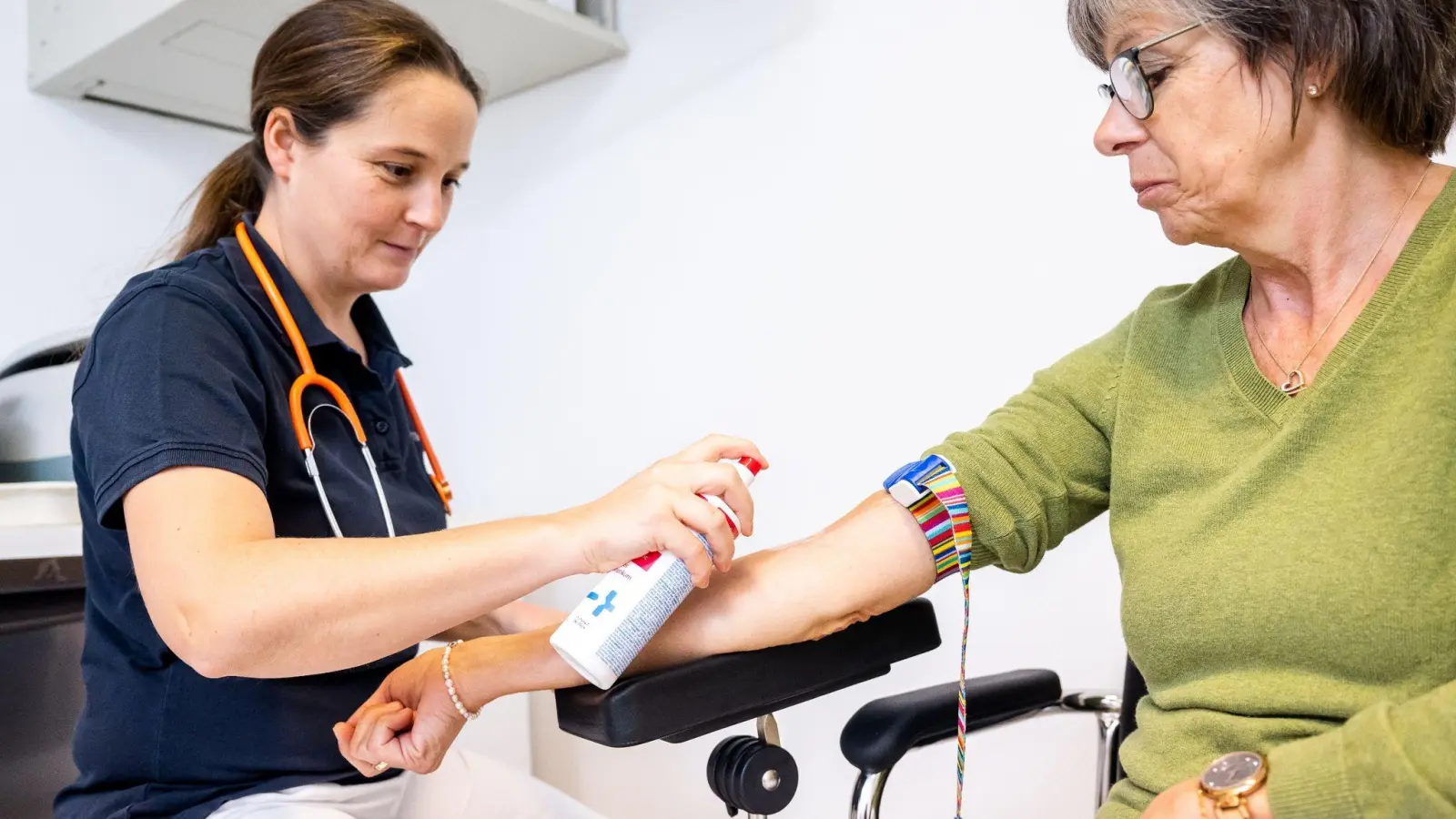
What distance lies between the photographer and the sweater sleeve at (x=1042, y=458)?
962 mm

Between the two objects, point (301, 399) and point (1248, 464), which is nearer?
point (1248, 464)

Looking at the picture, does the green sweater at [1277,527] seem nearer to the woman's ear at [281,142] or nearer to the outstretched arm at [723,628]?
the outstretched arm at [723,628]

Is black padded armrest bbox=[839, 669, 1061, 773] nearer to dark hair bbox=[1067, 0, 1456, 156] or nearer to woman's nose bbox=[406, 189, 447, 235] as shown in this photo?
dark hair bbox=[1067, 0, 1456, 156]

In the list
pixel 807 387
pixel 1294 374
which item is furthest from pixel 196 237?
pixel 1294 374

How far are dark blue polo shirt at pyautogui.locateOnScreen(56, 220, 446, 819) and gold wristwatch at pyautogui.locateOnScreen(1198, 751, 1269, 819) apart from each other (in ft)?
2.36

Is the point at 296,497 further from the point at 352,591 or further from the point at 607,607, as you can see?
the point at 607,607

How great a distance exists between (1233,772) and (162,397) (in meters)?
0.81

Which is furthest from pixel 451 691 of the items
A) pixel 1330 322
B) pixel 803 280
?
pixel 803 280

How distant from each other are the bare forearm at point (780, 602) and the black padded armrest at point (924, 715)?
0.27ft

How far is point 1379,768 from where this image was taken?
65 cm

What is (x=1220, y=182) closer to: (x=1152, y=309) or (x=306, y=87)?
(x=1152, y=309)

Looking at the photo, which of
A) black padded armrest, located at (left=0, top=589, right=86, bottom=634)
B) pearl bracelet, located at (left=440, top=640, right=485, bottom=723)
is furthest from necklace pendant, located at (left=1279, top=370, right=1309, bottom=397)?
black padded armrest, located at (left=0, top=589, right=86, bottom=634)

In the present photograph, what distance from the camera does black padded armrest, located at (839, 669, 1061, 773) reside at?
0.94 meters

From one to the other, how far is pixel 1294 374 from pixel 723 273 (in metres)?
1.05
